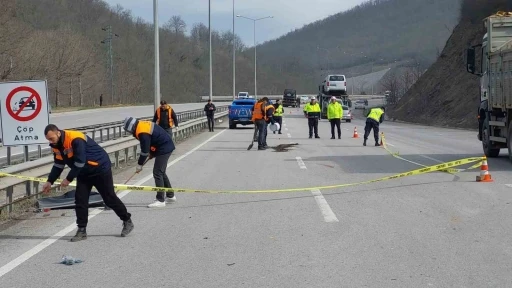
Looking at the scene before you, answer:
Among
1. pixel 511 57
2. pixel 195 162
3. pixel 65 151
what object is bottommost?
pixel 195 162

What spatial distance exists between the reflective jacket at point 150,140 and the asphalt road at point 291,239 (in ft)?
3.00

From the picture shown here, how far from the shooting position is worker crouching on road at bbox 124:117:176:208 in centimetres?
1066

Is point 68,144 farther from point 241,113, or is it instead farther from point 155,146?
point 241,113

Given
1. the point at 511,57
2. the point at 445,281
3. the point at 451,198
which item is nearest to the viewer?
the point at 445,281

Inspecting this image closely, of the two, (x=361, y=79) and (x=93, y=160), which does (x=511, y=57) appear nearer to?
(x=93, y=160)

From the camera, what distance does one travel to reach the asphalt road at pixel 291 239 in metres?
7.08

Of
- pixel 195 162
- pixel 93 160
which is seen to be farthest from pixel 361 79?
pixel 93 160

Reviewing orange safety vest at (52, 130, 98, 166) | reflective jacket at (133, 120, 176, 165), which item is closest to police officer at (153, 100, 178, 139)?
reflective jacket at (133, 120, 176, 165)

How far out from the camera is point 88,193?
9.20 meters

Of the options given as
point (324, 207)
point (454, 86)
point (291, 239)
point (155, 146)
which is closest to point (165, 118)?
point (155, 146)

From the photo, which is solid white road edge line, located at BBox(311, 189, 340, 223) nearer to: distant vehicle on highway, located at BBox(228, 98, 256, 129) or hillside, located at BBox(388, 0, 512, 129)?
distant vehicle on highway, located at BBox(228, 98, 256, 129)

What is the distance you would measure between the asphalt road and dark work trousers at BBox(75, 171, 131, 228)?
11.8 inches

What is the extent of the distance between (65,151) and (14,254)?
1.30 meters

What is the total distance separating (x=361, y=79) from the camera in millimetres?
179875
